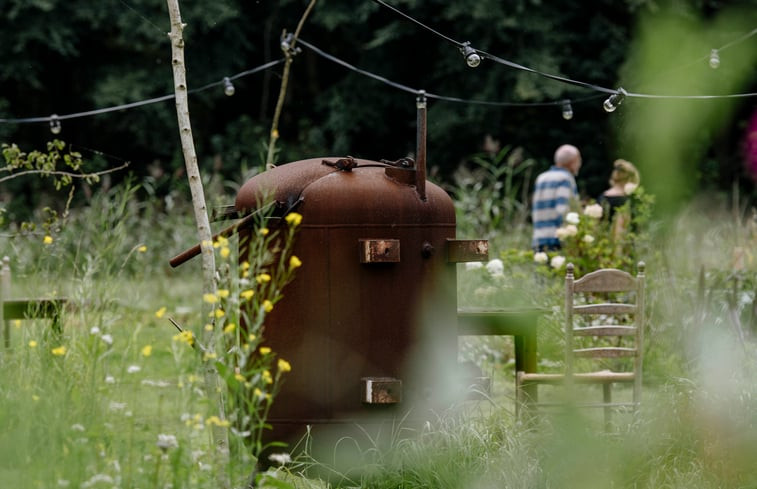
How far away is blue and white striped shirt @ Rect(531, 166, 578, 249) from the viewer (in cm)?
869

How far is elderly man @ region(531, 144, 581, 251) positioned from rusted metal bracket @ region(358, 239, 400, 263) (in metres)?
4.31

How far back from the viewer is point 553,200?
8703 mm

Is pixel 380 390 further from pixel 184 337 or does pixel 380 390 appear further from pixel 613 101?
pixel 613 101

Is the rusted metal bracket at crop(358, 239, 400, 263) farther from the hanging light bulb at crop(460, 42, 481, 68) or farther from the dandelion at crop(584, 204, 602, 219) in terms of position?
the dandelion at crop(584, 204, 602, 219)

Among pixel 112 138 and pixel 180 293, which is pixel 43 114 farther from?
pixel 180 293

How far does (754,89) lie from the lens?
15312 mm

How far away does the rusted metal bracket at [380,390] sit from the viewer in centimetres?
452

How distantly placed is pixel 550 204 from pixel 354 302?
450cm

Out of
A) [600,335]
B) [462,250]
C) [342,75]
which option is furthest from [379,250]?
[342,75]

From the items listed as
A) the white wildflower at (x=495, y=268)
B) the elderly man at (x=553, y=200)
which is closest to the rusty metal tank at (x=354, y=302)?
the white wildflower at (x=495, y=268)

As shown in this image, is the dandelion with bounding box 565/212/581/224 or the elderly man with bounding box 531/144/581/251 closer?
the dandelion with bounding box 565/212/581/224

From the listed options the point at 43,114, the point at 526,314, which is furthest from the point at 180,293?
the point at 43,114

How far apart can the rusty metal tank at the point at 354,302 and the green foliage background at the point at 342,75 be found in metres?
11.9

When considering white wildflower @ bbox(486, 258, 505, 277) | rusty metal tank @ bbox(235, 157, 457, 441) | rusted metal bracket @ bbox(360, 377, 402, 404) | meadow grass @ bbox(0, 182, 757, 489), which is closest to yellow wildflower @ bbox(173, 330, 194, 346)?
meadow grass @ bbox(0, 182, 757, 489)
